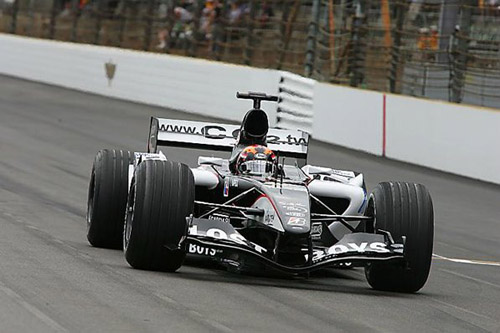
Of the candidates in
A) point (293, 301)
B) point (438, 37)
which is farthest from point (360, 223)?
point (438, 37)

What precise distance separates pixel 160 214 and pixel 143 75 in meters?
22.3

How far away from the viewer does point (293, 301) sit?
848 cm

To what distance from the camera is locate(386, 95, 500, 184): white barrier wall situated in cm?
1888

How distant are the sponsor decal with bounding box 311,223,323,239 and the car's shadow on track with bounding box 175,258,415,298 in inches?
11.6

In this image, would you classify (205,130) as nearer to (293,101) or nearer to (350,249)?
(350,249)

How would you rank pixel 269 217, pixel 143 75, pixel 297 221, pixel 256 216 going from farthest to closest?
pixel 143 75
pixel 256 216
pixel 269 217
pixel 297 221

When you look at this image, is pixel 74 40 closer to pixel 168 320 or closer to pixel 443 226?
pixel 443 226

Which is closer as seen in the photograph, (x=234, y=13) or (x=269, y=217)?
(x=269, y=217)

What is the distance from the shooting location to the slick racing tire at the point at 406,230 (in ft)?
30.3

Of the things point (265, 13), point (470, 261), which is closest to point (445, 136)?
point (470, 261)

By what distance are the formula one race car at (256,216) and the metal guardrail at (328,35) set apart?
951 cm

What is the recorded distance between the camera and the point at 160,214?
29.1ft

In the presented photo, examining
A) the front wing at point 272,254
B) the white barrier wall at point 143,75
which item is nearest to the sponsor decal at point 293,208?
the front wing at point 272,254

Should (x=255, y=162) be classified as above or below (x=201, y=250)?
above
